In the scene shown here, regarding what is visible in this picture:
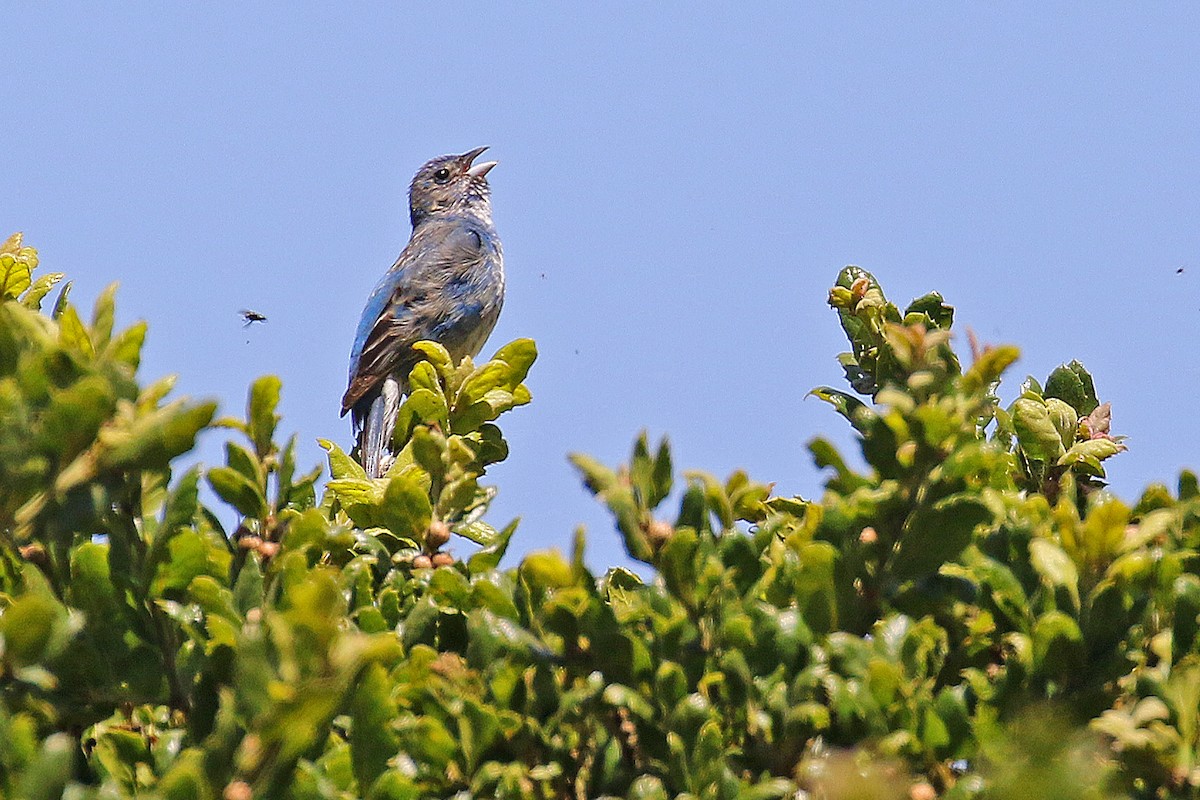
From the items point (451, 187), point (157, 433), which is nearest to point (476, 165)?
point (451, 187)

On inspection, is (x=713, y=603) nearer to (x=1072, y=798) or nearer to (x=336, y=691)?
(x=336, y=691)

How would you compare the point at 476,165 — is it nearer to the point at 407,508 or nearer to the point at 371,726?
the point at 407,508

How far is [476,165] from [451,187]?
30 cm

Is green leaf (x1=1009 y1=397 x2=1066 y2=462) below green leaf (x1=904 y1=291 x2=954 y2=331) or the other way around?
below

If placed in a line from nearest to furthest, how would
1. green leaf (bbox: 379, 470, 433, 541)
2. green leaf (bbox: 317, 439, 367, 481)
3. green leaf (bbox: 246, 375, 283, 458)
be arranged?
green leaf (bbox: 246, 375, 283, 458)
green leaf (bbox: 379, 470, 433, 541)
green leaf (bbox: 317, 439, 367, 481)

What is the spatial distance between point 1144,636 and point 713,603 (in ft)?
2.14

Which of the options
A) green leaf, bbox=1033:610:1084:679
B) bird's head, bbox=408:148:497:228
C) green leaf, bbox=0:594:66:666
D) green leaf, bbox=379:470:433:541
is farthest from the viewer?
bird's head, bbox=408:148:497:228

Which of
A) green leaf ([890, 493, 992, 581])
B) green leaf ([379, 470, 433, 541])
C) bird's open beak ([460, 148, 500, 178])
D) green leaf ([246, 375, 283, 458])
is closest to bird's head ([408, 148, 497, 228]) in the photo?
bird's open beak ([460, 148, 500, 178])

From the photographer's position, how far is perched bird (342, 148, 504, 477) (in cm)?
1028

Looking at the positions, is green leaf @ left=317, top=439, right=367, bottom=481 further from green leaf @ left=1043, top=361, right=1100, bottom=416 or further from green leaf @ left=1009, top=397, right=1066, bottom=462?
green leaf @ left=1043, top=361, right=1100, bottom=416

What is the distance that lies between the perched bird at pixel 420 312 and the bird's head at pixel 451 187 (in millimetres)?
202

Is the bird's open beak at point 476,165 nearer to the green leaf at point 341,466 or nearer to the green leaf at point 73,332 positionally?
the green leaf at point 341,466

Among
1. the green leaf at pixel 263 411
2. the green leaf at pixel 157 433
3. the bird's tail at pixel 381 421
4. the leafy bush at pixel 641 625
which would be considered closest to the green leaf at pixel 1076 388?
the leafy bush at pixel 641 625

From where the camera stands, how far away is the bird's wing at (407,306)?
10.3 meters
